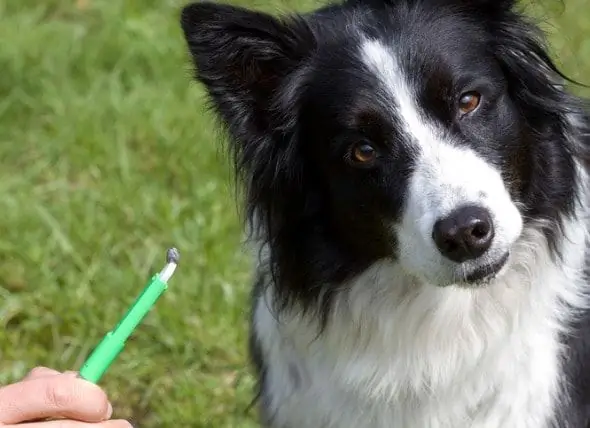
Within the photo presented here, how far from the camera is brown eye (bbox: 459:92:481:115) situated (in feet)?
8.75

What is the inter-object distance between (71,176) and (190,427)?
1.77m

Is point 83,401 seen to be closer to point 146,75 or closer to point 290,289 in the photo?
point 290,289

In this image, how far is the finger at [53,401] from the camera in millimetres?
1789

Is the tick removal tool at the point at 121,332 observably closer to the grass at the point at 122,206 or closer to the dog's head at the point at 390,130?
the dog's head at the point at 390,130

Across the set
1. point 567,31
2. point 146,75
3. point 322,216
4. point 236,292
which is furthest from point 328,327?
point 567,31

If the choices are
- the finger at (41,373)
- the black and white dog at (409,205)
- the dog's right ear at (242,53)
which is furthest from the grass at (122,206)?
the finger at (41,373)

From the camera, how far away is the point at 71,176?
5.02 metres

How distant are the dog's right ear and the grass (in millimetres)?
229

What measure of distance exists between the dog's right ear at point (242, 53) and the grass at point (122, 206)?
229 mm

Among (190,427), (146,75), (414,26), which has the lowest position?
(190,427)

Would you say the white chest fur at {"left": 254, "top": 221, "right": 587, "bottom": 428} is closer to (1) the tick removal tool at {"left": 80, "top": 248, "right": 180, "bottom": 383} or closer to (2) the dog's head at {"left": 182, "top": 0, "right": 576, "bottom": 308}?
(2) the dog's head at {"left": 182, "top": 0, "right": 576, "bottom": 308}

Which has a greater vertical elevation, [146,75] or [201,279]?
[146,75]

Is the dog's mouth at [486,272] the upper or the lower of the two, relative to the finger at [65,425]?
lower

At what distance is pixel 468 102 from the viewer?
106 inches
